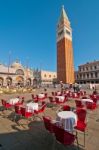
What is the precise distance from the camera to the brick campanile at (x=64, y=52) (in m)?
58.2

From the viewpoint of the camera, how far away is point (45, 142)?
4.65 meters

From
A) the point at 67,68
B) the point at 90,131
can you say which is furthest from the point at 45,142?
the point at 67,68

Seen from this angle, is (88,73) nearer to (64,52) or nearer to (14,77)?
(64,52)

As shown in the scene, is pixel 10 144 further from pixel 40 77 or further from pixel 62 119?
pixel 40 77

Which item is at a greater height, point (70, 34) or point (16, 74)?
point (70, 34)

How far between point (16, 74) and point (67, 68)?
79.5ft

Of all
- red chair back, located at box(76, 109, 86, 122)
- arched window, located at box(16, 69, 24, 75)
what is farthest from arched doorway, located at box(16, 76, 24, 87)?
red chair back, located at box(76, 109, 86, 122)

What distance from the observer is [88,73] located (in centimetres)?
6712

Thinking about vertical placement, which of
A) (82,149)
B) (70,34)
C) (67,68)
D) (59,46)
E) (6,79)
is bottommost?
(82,149)

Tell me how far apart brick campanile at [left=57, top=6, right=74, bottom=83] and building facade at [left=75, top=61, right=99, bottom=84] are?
34.2 ft

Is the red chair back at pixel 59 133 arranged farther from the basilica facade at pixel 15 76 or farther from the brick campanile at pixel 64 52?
the basilica facade at pixel 15 76

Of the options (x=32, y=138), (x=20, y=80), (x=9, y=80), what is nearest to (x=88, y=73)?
(x=20, y=80)

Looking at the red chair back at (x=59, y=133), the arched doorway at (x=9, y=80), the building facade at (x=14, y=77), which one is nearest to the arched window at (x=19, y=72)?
the building facade at (x=14, y=77)

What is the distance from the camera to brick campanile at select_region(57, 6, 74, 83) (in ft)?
191
